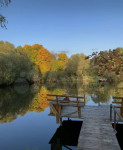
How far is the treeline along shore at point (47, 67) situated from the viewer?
31.3 metres

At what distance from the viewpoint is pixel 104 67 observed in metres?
28.7

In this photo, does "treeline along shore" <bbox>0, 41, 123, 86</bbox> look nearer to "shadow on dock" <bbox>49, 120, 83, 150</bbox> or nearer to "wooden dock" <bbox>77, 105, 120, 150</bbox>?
"shadow on dock" <bbox>49, 120, 83, 150</bbox>

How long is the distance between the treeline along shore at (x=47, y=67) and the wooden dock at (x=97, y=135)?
20246 mm

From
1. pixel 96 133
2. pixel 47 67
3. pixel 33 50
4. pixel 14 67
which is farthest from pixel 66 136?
pixel 33 50

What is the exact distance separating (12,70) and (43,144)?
33.0 meters

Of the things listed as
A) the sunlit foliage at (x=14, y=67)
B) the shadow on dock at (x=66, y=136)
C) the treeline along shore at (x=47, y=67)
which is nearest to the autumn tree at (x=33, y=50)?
the treeline along shore at (x=47, y=67)

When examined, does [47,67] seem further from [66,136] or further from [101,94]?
[66,136]

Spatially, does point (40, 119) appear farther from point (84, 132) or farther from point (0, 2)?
point (0, 2)

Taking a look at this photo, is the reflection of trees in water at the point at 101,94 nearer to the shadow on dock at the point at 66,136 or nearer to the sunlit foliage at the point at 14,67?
the shadow on dock at the point at 66,136

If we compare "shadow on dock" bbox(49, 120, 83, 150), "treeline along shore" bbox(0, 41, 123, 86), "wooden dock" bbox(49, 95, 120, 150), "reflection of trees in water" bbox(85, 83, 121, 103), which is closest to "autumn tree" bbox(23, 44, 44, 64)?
"treeline along shore" bbox(0, 41, 123, 86)

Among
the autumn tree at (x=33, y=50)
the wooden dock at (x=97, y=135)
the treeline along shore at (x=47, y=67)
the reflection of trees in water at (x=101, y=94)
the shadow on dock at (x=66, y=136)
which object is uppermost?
the autumn tree at (x=33, y=50)

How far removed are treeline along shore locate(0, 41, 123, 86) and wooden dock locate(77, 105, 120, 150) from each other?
66.4ft

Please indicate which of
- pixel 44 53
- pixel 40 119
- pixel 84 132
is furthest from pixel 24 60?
pixel 84 132

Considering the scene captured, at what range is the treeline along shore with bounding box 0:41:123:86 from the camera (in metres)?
31.3
